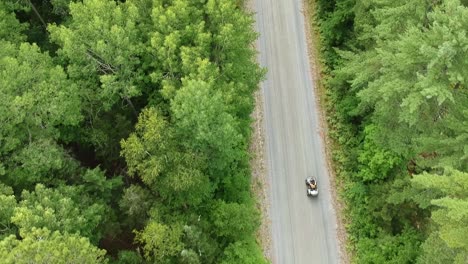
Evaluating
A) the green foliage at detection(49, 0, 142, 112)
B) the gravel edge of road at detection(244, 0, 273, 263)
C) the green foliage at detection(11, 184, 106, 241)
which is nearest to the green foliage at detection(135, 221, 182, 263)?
the green foliage at detection(11, 184, 106, 241)

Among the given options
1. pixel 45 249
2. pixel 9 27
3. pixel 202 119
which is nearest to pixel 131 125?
pixel 202 119

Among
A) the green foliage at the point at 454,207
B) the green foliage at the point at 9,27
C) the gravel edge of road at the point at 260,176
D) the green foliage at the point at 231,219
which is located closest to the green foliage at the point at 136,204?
the green foliage at the point at 231,219

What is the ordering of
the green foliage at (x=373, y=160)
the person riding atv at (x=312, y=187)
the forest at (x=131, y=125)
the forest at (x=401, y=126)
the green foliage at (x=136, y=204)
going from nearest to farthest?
the forest at (x=401, y=126)
the forest at (x=131, y=125)
the green foliage at (x=136, y=204)
the green foliage at (x=373, y=160)
the person riding atv at (x=312, y=187)

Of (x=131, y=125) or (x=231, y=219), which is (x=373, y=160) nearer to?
(x=231, y=219)

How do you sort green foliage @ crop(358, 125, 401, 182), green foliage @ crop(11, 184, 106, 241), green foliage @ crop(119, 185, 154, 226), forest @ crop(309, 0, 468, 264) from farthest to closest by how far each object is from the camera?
green foliage @ crop(358, 125, 401, 182) < green foliage @ crop(119, 185, 154, 226) < forest @ crop(309, 0, 468, 264) < green foliage @ crop(11, 184, 106, 241)

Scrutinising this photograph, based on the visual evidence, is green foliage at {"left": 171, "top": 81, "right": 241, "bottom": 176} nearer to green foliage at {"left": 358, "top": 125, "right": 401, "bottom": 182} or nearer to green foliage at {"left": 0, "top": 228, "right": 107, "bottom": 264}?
green foliage at {"left": 0, "top": 228, "right": 107, "bottom": 264}

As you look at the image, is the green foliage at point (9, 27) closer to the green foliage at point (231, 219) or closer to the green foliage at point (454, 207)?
the green foliage at point (231, 219)

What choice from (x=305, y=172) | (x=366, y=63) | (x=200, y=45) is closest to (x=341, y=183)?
(x=305, y=172)
